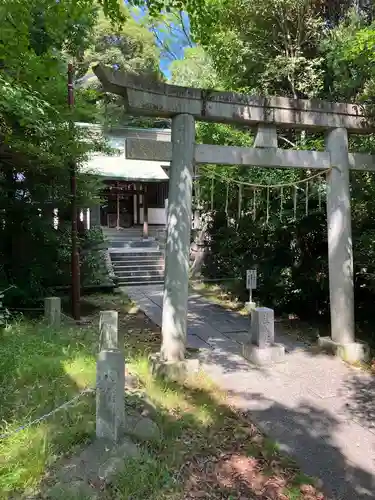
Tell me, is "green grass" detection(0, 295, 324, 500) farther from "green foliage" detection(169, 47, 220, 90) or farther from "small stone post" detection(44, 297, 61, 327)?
"green foliage" detection(169, 47, 220, 90)

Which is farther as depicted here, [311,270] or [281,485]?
[311,270]

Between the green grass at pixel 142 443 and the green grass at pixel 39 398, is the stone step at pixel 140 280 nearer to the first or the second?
the green grass at pixel 39 398

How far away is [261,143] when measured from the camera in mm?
6141

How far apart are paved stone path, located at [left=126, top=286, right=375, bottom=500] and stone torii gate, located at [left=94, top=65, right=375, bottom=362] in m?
0.73

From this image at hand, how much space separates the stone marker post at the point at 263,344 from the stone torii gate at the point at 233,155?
101cm

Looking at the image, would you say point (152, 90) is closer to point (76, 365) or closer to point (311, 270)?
point (76, 365)

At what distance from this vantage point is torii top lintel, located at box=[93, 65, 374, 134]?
522 centimetres

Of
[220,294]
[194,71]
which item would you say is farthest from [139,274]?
[194,71]

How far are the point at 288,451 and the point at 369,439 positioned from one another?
0.92 m

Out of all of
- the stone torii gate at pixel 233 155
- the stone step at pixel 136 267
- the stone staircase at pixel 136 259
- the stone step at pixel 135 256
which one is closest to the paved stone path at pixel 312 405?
the stone torii gate at pixel 233 155

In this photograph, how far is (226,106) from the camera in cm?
586

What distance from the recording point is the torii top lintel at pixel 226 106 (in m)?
5.22

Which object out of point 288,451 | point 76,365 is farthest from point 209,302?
point 288,451

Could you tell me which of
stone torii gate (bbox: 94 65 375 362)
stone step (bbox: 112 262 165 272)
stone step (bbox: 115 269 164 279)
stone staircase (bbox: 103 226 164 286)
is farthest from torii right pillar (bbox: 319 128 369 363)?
stone step (bbox: 112 262 165 272)
